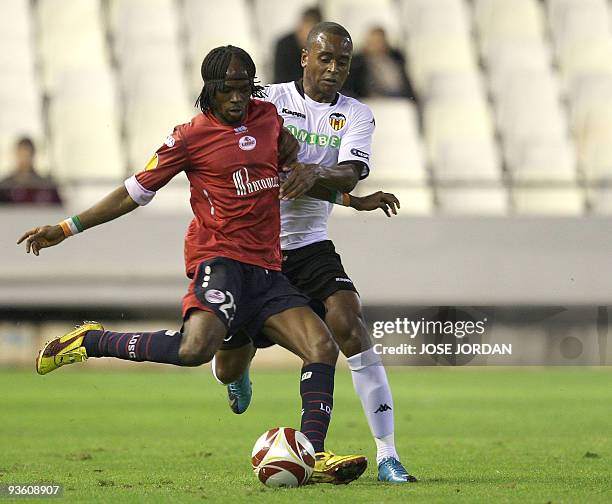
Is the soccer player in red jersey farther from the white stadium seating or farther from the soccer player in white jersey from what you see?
the white stadium seating

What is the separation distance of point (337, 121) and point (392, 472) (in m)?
1.78

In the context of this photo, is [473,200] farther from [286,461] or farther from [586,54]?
[286,461]

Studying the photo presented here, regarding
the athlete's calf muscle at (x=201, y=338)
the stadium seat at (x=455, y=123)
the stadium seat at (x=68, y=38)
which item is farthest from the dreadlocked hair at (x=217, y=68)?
the stadium seat at (x=68, y=38)

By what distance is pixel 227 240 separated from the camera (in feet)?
22.7

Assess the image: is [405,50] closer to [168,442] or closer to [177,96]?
[177,96]

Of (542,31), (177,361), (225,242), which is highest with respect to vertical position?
(542,31)

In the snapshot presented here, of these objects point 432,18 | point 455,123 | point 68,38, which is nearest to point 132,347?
point 455,123

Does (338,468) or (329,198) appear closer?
(338,468)

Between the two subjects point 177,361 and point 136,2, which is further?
point 136,2

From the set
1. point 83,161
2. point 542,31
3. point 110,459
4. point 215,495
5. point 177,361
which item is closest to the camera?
point 215,495

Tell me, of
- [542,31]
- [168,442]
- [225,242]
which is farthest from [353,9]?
[225,242]

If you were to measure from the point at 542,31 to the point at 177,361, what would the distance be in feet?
55.2

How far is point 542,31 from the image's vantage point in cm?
2258

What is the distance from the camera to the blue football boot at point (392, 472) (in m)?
6.81
